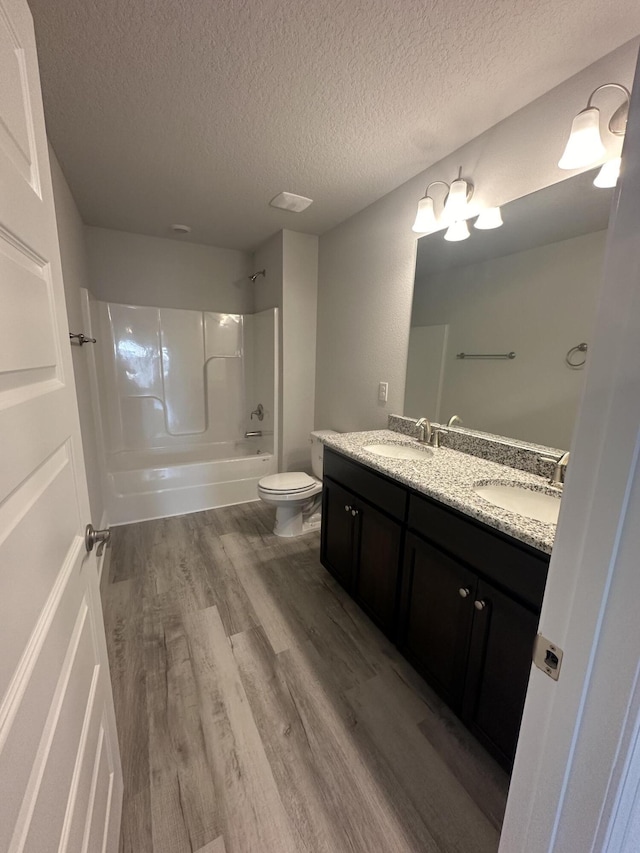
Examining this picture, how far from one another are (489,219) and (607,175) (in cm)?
46

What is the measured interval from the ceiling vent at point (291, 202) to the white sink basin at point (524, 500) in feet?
6.87

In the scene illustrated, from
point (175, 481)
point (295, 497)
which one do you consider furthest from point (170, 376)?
point (295, 497)

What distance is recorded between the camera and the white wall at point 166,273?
2990 mm

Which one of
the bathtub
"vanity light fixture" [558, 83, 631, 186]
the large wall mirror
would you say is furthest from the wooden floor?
"vanity light fixture" [558, 83, 631, 186]

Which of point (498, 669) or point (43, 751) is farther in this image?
point (498, 669)

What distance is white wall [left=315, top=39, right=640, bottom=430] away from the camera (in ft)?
4.49

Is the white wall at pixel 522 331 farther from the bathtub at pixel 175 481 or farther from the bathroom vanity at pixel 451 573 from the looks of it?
the bathtub at pixel 175 481

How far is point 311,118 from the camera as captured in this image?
62.2 inches

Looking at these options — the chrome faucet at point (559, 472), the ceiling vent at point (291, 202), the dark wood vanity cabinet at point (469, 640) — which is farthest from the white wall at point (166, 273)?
the chrome faucet at point (559, 472)

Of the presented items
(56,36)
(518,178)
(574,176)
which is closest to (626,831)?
(574,176)

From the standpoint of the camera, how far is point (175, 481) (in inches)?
115

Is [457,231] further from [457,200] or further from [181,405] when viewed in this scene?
[181,405]

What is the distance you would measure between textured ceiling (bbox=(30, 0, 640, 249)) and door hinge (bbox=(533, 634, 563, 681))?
67.4 inches

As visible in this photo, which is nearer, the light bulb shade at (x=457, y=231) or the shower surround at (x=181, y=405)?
the light bulb shade at (x=457, y=231)
